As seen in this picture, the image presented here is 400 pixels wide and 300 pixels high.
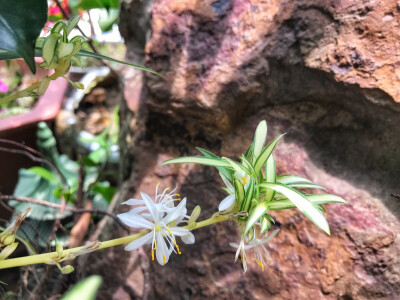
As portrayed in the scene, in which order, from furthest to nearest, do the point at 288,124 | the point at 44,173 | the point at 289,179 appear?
the point at 44,173 → the point at 288,124 → the point at 289,179

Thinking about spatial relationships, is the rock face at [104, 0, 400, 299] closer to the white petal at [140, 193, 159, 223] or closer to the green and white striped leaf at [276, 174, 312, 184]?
the green and white striped leaf at [276, 174, 312, 184]

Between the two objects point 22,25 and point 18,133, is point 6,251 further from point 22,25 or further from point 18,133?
point 18,133

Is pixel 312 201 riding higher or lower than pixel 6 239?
higher

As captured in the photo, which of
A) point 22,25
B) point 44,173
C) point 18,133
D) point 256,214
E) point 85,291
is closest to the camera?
point 85,291

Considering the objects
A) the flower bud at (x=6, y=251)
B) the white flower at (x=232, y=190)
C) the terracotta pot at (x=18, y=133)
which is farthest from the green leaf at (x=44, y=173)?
the white flower at (x=232, y=190)

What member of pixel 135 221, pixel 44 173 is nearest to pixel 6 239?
pixel 135 221

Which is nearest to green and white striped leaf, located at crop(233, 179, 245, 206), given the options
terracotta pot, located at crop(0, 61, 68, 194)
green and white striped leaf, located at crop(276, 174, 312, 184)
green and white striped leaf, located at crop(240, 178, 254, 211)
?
green and white striped leaf, located at crop(240, 178, 254, 211)

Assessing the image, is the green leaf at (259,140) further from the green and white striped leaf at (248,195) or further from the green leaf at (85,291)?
the green leaf at (85,291)
